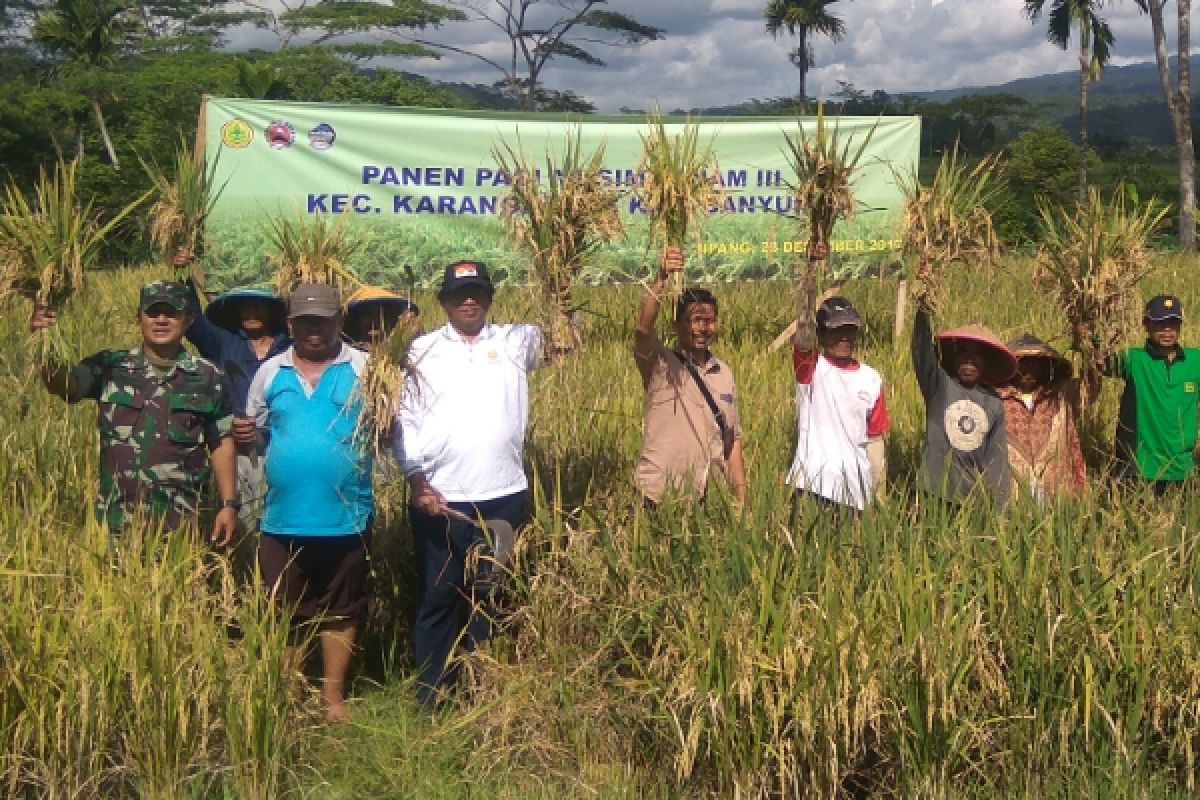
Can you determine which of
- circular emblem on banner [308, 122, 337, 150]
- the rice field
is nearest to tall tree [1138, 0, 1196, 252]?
circular emblem on banner [308, 122, 337, 150]

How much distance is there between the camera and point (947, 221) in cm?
471

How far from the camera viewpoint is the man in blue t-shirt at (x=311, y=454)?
12.4ft

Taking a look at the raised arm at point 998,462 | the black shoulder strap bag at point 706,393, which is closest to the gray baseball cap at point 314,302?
the black shoulder strap bag at point 706,393

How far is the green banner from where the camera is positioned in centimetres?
829

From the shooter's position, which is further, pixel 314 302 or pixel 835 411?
pixel 835 411

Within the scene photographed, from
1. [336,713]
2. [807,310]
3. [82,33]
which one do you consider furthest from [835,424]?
[82,33]

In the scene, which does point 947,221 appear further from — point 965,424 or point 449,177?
point 449,177

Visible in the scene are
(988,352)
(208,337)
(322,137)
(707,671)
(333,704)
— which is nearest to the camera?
(707,671)

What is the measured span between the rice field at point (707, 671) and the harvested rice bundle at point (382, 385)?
2.05 feet

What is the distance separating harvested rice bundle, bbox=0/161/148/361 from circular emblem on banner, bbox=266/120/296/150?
4.53 metres

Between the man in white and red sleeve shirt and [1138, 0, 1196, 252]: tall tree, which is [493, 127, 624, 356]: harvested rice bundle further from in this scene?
[1138, 0, 1196, 252]: tall tree

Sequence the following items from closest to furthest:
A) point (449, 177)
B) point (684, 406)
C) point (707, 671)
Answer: point (707, 671) < point (684, 406) < point (449, 177)

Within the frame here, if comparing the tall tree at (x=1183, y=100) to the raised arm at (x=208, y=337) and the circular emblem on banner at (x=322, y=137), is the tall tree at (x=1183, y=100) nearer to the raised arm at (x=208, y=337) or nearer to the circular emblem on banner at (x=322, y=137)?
the circular emblem on banner at (x=322, y=137)

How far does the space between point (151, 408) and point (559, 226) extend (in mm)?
1490
